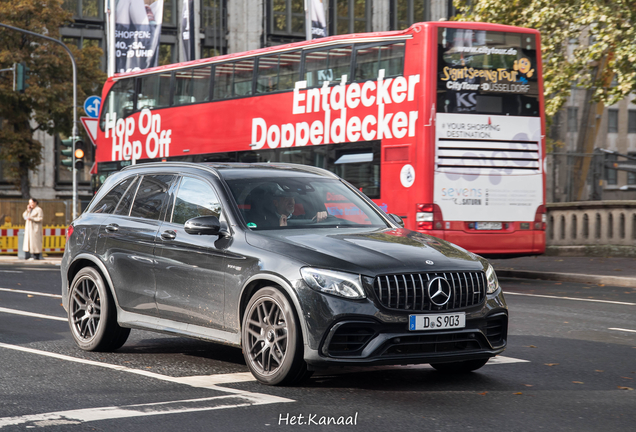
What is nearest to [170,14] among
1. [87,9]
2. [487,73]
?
[87,9]

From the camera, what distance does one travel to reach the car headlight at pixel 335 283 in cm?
607

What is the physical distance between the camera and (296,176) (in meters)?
7.64

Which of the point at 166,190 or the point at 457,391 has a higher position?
the point at 166,190

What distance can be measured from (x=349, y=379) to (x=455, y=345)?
86 centimetres

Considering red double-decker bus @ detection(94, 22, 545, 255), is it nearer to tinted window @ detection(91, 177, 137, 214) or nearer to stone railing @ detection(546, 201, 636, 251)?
stone railing @ detection(546, 201, 636, 251)

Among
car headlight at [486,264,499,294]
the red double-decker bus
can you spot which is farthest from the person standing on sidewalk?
car headlight at [486,264,499,294]

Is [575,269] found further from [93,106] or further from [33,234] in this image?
[33,234]

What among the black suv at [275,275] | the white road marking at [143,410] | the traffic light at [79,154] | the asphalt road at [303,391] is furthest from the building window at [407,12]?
the white road marking at [143,410]

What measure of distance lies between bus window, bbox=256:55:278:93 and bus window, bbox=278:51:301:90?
0.15 meters

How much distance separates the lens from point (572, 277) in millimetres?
17516

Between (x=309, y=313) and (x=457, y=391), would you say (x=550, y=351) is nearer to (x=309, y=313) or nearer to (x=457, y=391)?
(x=457, y=391)

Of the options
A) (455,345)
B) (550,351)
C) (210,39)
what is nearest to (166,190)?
(455,345)

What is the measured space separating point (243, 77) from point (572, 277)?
7.75 metres

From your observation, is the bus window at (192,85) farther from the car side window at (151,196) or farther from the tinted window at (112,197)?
the car side window at (151,196)
